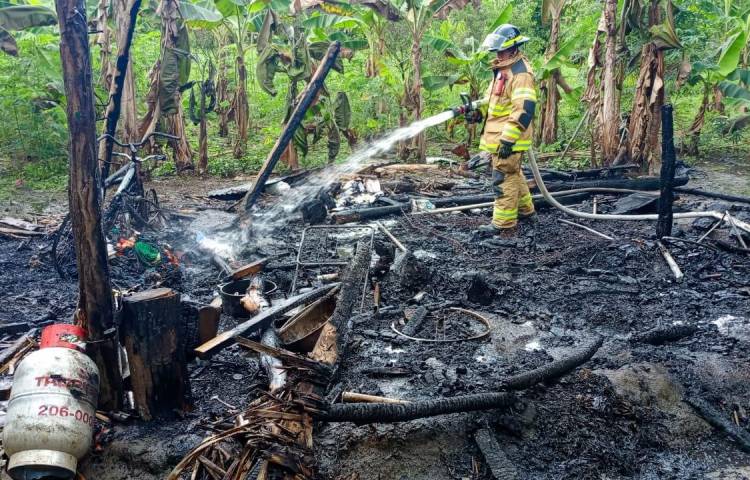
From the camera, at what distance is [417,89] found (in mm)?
11805

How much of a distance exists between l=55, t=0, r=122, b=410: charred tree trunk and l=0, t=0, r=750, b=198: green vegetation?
719cm

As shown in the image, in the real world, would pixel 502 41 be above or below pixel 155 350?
above

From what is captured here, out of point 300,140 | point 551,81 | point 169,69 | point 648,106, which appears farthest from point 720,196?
point 169,69

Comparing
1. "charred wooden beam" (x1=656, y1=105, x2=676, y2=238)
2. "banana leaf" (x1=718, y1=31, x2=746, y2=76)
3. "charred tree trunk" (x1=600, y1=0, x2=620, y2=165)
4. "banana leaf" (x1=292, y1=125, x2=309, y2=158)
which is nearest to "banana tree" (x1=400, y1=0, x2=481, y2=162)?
"banana leaf" (x1=292, y1=125, x2=309, y2=158)

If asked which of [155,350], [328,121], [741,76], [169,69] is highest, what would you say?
[169,69]

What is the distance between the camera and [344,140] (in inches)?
568

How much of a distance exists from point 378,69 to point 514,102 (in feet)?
20.4

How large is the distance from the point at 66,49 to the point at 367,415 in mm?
2552

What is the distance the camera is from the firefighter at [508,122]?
23.0 feet

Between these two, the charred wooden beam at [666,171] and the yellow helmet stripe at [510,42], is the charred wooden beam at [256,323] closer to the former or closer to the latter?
the charred wooden beam at [666,171]

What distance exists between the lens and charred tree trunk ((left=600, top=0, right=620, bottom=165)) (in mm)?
9852

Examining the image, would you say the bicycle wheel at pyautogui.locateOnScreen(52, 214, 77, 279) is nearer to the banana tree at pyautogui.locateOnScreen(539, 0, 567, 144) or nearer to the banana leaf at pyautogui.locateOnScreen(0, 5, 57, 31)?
the banana leaf at pyautogui.locateOnScreen(0, 5, 57, 31)

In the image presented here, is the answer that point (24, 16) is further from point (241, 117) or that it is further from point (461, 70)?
point (461, 70)

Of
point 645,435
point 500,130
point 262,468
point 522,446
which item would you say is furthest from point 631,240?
point 262,468
